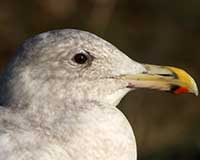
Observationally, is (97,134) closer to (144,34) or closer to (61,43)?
(61,43)

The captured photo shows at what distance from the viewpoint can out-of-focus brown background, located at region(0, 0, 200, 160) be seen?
35.6ft

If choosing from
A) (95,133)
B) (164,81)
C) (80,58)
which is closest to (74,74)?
(80,58)

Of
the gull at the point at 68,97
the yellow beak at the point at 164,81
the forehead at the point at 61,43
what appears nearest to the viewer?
the gull at the point at 68,97

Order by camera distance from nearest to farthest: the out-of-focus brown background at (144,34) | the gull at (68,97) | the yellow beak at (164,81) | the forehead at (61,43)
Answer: the gull at (68,97) → the forehead at (61,43) → the yellow beak at (164,81) → the out-of-focus brown background at (144,34)

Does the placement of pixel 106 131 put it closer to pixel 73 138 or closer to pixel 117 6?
pixel 73 138

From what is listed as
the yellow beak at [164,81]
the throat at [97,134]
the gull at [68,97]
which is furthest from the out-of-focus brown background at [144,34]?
the throat at [97,134]

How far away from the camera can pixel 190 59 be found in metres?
11.8

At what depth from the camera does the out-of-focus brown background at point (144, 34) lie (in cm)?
1086

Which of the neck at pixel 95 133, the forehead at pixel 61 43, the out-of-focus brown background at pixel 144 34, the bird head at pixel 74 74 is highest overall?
the forehead at pixel 61 43

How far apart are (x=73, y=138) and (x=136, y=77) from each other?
0.59m

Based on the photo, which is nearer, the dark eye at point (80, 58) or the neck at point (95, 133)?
the neck at point (95, 133)

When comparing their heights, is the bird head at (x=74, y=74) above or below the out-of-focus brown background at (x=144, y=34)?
above

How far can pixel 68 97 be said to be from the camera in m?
5.55

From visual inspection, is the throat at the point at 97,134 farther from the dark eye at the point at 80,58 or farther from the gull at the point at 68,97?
the dark eye at the point at 80,58
